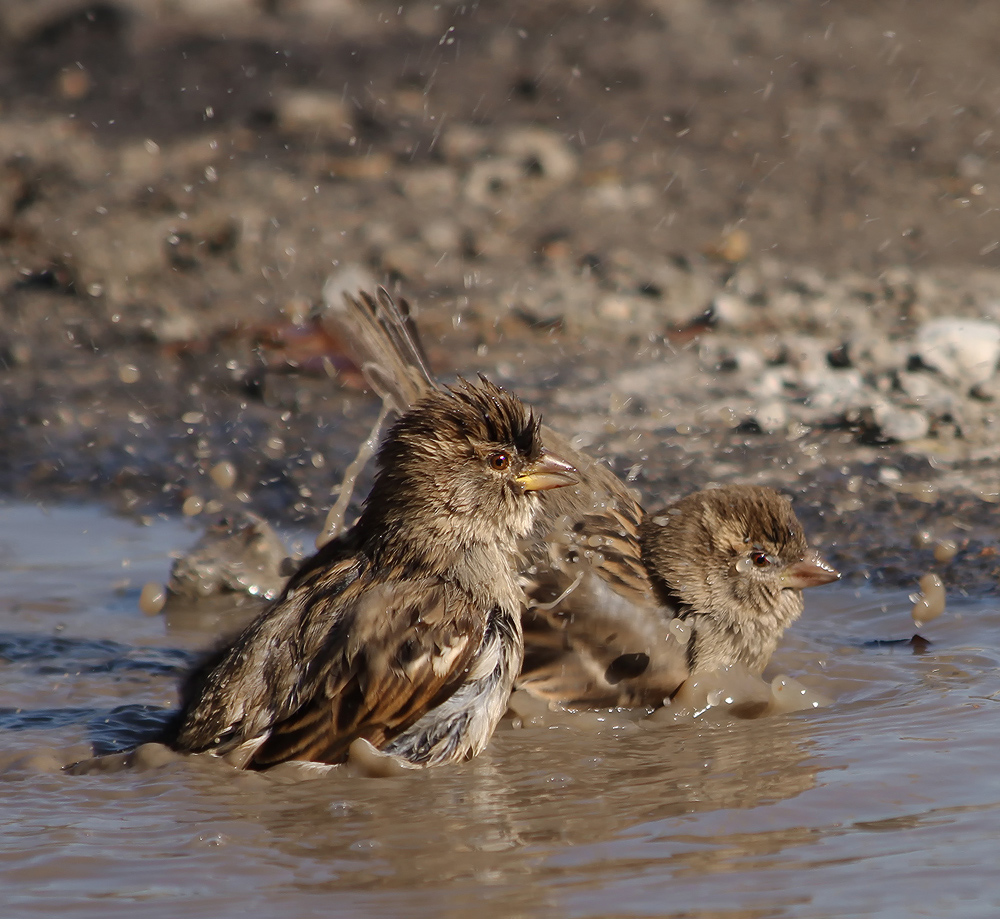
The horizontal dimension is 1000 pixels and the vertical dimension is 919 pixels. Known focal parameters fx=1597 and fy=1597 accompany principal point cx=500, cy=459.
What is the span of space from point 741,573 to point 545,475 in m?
0.79

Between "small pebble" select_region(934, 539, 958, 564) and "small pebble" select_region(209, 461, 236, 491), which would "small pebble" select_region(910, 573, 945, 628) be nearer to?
"small pebble" select_region(934, 539, 958, 564)

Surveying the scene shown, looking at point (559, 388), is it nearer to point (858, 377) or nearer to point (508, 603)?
point (858, 377)

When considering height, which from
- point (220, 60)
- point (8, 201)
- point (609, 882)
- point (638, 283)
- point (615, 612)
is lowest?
point (609, 882)

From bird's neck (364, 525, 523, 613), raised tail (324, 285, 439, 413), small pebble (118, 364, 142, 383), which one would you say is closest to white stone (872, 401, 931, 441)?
raised tail (324, 285, 439, 413)

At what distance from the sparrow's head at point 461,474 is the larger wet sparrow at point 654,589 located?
344 millimetres

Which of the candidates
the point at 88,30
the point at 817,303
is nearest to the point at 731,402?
the point at 817,303

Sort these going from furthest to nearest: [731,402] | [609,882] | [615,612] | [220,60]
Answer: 1. [220,60]
2. [731,402]
3. [615,612]
4. [609,882]

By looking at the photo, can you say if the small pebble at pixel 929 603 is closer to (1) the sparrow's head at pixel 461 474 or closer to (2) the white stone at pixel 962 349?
(1) the sparrow's head at pixel 461 474

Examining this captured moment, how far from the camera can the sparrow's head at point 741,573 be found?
483 centimetres

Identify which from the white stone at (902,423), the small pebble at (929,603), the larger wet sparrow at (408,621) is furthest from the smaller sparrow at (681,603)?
the white stone at (902,423)

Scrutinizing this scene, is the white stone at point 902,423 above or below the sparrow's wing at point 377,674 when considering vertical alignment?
above

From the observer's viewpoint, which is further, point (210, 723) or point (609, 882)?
point (210, 723)

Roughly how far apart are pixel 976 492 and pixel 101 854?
3.94m

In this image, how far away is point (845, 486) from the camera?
6387 mm
